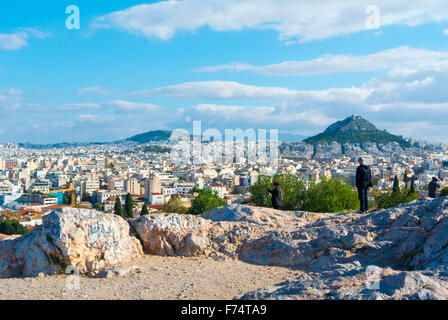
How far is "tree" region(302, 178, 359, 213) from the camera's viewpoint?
16938mm

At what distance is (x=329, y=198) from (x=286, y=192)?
175cm

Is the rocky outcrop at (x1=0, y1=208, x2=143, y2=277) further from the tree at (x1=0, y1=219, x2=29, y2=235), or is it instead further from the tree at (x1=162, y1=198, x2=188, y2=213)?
the tree at (x1=0, y1=219, x2=29, y2=235)

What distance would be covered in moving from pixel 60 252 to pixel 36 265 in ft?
1.58

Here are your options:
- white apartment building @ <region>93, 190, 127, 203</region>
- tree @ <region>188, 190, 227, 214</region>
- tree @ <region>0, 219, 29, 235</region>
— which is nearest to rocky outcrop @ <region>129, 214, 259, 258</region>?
tree @ <region>188, 190, 227, 214</region>

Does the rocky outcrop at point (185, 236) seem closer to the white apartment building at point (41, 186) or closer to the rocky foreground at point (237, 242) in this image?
the rocky foreground at point (237, 242)

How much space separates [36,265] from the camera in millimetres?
7395

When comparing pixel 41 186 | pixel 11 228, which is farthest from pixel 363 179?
pixel 41 186

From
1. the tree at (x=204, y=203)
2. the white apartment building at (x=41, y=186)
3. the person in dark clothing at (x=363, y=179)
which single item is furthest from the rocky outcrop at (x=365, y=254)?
the white apartment building at (x=41, y=186)

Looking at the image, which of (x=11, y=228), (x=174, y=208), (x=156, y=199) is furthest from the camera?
(x=156, y=199)

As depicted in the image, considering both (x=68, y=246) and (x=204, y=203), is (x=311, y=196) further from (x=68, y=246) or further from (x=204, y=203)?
(x=68, y=246)

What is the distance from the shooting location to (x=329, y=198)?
56.3ft
